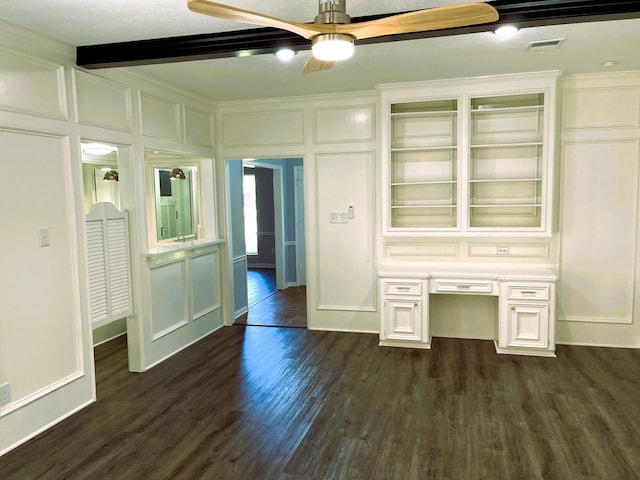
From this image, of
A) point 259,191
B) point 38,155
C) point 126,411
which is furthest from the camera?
point 259,191

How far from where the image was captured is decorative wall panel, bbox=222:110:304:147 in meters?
5.18

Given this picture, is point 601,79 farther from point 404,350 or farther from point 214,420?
point 214,420

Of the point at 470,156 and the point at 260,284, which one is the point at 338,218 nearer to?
the point at 470,156

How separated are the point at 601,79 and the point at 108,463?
4947mm

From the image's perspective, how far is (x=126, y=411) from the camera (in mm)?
3371

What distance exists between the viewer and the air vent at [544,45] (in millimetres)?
3299

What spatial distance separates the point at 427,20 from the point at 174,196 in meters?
3.80

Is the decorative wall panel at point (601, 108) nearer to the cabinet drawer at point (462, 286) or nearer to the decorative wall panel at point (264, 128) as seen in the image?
the cabinet drawer at point (462, 286)

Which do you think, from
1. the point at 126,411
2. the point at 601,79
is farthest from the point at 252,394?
the point at 601,79

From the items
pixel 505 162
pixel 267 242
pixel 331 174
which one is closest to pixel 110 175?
pixel 331 174

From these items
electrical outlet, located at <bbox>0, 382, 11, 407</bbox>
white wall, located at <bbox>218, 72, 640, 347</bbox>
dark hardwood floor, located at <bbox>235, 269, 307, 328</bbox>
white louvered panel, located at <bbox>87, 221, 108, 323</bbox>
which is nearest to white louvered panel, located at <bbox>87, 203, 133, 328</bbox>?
white louvered panel, located at <bbox>87, 221, 108, 323</bbox>

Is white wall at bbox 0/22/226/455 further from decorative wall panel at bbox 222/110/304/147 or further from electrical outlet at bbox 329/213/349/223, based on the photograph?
electrical outlet at bbox 329/213/349/223

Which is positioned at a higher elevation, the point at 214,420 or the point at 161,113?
the point at 161,113

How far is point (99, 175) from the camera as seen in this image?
4.71 m
